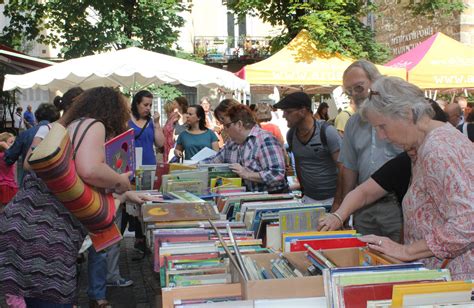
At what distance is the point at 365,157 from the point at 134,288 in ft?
8.96

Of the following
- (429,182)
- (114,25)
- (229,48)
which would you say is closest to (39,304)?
(429,182)

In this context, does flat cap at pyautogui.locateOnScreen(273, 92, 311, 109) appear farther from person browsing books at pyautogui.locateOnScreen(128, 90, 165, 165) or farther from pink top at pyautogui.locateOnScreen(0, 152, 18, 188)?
pink top at pyautogui.locateOnScreen(0, 152, 18, 188)

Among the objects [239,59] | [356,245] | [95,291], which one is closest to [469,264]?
[356,245]

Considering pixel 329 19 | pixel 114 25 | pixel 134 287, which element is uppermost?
pixel 329 19

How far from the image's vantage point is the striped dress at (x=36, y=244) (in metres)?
2.67

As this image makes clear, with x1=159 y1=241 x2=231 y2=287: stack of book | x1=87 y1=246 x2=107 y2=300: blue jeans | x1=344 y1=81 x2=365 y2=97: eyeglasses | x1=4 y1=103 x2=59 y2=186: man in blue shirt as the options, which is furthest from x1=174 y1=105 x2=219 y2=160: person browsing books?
x1=159 y1=241 x2=231 y2=287: stack of book

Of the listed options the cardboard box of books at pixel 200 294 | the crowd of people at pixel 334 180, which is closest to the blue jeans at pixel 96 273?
the crowd of people at pixel 334 180

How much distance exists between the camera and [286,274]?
202 centimetres

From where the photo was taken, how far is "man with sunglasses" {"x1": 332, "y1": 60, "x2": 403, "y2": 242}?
3.37 meters

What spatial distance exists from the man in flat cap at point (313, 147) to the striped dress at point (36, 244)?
6.57ft

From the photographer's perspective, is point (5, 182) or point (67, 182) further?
point (5, 182)

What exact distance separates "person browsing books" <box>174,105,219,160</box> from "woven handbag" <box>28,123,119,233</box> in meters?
3.88

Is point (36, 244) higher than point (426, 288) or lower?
lower

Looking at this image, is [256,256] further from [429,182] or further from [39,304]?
[39,304]
